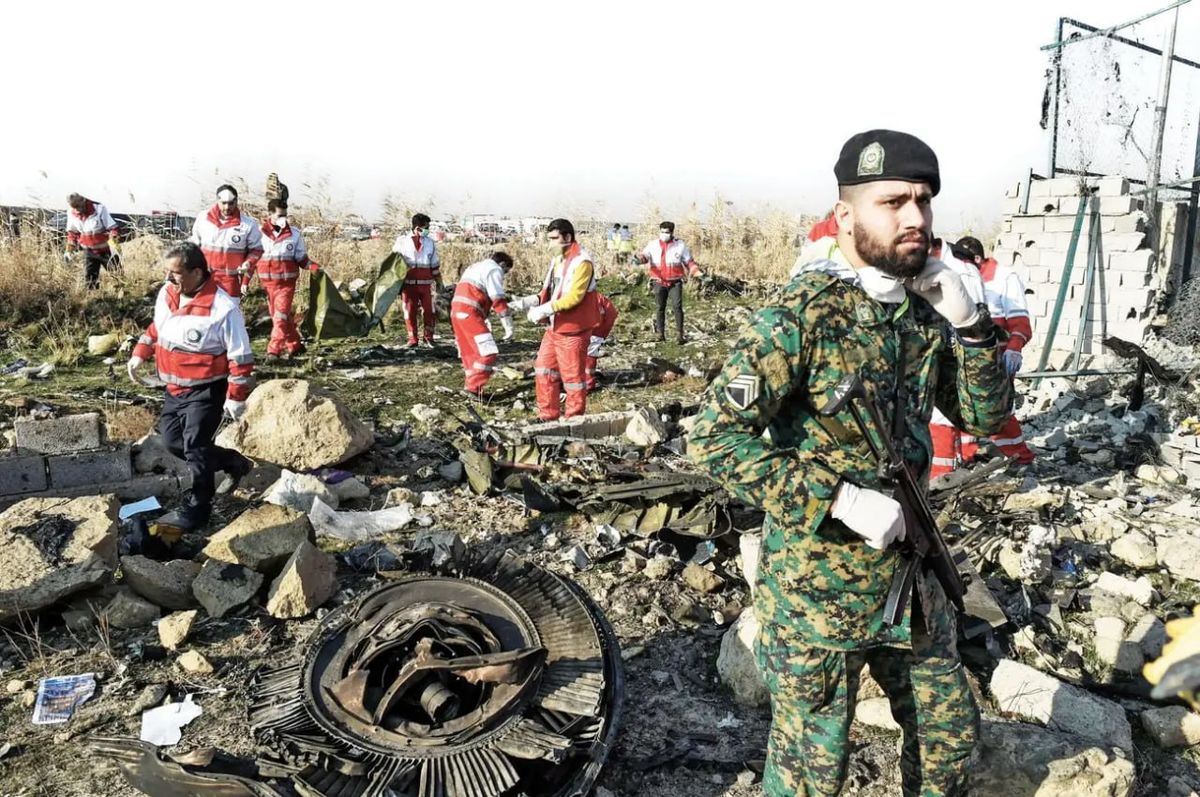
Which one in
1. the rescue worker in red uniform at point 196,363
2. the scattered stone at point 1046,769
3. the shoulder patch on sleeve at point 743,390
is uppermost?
the shoulder patch on sleeve at point 743,390

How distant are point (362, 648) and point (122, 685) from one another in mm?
1311

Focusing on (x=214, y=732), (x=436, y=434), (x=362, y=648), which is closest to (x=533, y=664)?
(x=362, y=648)

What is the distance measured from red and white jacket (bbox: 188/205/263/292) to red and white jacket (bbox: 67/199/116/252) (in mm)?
3341

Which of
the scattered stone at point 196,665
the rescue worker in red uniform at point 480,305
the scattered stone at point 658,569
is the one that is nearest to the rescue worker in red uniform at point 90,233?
the rescue worker in red uniform at point 480,305

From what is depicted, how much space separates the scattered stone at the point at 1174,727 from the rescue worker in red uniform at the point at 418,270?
8.55m

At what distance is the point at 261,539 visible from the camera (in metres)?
3.99

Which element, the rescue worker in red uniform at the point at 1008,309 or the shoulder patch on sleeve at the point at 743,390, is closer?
the shoulder patch on sleeve at the point at 743,390

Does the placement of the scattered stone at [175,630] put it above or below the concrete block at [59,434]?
below

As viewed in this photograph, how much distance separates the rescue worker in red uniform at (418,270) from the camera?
9812 mm

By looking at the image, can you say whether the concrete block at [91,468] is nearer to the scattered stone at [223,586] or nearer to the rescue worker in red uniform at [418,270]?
the scattered stone at [223,586]

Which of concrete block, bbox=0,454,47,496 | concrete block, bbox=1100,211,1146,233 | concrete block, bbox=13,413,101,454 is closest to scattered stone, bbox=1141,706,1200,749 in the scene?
concrete block, bbox=13,413,101,454

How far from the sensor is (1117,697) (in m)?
3.32

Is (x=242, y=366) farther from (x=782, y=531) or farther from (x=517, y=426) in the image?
(x=782, y=531)

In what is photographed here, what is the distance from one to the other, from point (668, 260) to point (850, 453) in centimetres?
918
